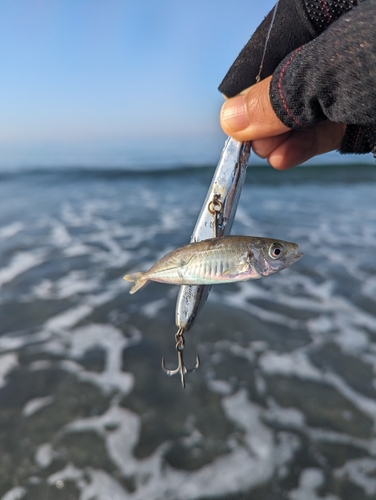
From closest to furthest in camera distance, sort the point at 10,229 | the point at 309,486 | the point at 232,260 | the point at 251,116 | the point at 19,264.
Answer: the point at 232,260
the point at 251,116
the point at 309,486
the point at 19,264
the point at 10,229

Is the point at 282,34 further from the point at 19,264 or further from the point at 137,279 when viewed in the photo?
the point at 19,264

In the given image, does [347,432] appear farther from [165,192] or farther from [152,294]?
[165,192]

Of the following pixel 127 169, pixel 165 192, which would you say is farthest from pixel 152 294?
pixel 127 169

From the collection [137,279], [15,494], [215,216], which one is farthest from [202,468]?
[215,216]

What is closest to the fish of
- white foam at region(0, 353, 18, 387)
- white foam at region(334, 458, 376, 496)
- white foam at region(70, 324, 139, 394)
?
white foam at region(334, 458, 376, 496)

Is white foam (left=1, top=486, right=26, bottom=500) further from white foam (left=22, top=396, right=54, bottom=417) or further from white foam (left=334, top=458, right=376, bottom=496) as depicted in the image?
white foam (left=334, top=458, right=376, bottom=496)
